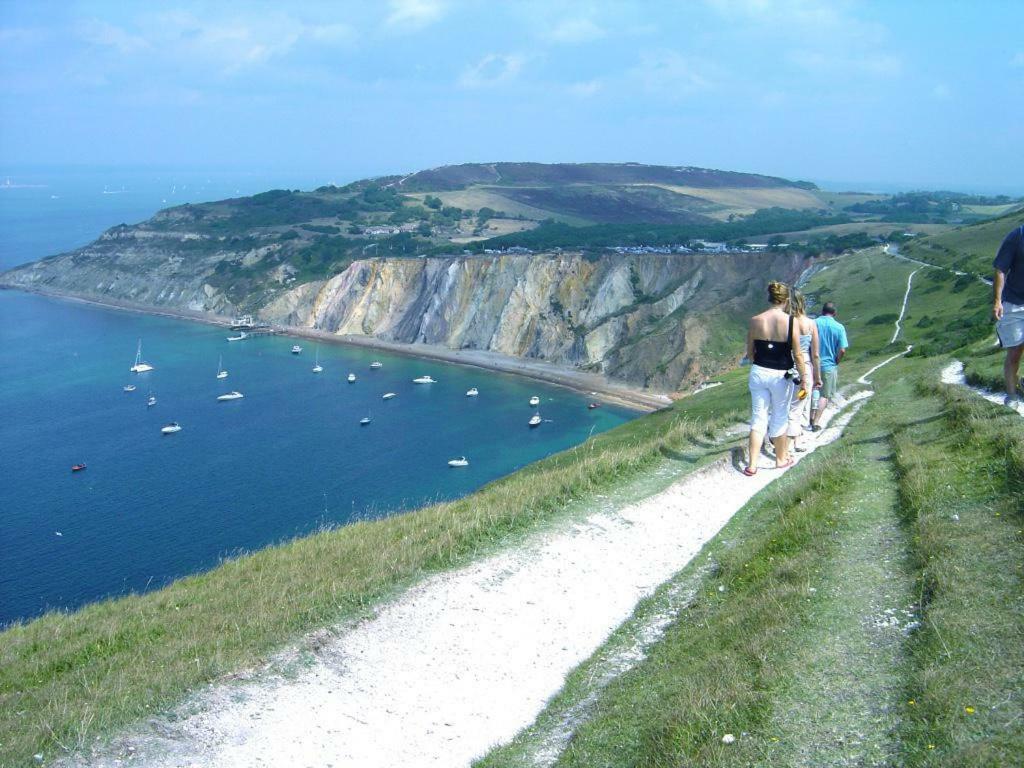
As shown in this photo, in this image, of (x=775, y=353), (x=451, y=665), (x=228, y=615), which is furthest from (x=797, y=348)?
(x=228, y=615)

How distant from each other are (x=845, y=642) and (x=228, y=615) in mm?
6778

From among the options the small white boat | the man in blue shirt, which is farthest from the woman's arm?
the small white boat

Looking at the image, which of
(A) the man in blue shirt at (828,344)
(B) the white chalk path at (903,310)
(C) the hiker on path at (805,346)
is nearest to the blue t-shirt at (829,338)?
(A) the man in blue shirt at (828,344)

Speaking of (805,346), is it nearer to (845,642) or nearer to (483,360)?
(845,642)

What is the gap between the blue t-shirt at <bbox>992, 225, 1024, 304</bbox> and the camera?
1130 cm

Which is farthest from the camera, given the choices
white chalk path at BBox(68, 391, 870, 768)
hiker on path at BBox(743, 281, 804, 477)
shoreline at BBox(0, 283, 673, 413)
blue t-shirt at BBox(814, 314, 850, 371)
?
shoreline at BBox(0, 283, 673, 413)

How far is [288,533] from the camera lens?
45.9 metres

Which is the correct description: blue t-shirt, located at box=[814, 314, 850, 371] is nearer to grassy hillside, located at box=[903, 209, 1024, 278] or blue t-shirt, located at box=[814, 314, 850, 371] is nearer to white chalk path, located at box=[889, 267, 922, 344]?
white chalk path, located at box=[889, 267, 922, 344]

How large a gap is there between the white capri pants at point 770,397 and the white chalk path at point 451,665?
4.89 ft

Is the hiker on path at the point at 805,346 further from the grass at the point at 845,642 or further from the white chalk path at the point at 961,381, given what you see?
the white chalk path at the point at 961,381

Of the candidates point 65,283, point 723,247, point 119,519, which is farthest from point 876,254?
point 65,283

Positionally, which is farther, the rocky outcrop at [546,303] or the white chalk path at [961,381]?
the rocky outcrop at [546,303]

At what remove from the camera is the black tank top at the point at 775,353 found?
11.7 metres

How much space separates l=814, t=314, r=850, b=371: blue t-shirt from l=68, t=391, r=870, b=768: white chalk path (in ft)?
16.8
